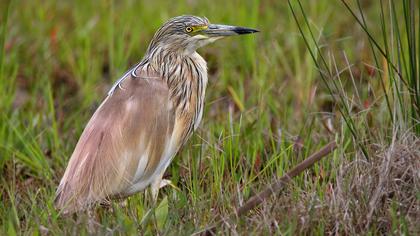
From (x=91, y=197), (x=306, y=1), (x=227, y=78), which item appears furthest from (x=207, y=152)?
(x=306, y=1)

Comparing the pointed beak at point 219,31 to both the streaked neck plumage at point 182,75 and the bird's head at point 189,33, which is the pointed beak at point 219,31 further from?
the streaked neck plumage at point 182,75

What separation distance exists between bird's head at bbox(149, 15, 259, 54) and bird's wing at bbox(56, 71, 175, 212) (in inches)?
10.3

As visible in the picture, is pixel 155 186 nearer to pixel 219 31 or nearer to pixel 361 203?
pixel 219 31

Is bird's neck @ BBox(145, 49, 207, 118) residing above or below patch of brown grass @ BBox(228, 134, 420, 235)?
above

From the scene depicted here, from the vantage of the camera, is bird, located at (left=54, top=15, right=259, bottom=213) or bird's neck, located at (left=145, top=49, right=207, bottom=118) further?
bird's neck, located at (left=145, top=49, right=207, bottom=118)

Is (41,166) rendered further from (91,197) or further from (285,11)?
(285,11)

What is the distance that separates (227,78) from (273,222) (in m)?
2.16

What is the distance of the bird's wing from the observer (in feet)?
11.2

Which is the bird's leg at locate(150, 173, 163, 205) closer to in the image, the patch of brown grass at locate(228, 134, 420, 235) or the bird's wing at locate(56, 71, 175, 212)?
the bird's wing at locate(56, 71, 175, 212)

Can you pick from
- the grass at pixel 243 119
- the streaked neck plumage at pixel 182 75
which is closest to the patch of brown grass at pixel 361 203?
the grass at pixel 243 119

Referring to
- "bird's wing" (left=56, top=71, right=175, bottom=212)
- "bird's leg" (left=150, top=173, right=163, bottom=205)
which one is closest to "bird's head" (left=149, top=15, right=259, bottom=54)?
"bird's wing" (left=56, top=71, right=175, bottom=212)

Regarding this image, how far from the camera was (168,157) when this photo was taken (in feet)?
11.6

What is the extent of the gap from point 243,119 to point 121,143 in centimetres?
103

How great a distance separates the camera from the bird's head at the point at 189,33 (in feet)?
12.1
